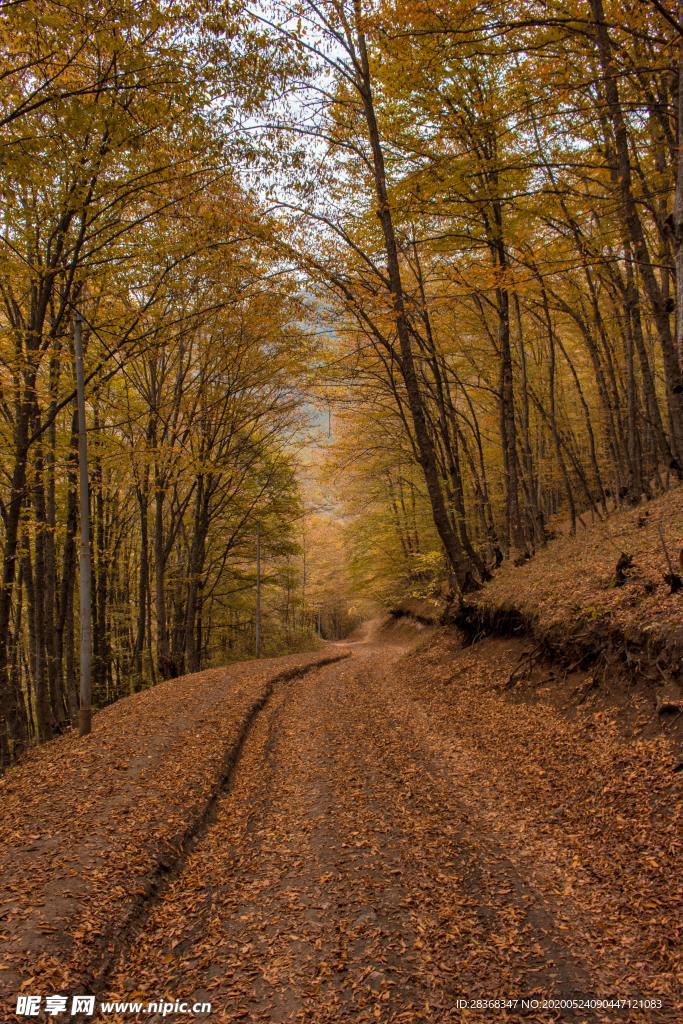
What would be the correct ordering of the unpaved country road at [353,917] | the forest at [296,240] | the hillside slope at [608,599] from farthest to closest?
the forest at [296,240] → the hillside slope at [608,599] → the unpaved country road at [353,917]

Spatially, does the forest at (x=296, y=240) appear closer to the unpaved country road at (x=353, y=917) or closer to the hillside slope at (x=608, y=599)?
the hillside slope at (x=608, y=599)

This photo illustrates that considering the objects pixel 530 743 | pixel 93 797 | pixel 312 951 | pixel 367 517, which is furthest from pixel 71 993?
pixel 367 517

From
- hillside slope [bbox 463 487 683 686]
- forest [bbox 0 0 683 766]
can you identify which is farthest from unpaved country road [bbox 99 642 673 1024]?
forest [bbox 0 0 683 766]

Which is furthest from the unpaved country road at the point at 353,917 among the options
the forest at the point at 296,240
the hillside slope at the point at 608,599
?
the forest at the point at 296,240

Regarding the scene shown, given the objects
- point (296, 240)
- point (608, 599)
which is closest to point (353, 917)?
point (608, 599)

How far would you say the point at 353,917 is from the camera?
3605 mm

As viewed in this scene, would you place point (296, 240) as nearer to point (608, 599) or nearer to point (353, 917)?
point (608, 599)

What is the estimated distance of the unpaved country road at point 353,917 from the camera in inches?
114

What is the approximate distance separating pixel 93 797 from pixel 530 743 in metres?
4.81

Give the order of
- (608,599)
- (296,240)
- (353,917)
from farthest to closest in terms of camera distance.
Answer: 1. (296,240)
2. (608,599)
3. (353,917)

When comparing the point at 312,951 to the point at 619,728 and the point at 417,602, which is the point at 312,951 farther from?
the point at 417,602

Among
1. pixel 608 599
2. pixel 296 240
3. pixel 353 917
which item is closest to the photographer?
pixel 353 917

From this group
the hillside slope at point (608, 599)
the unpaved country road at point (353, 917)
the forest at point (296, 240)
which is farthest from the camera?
the forest at point (296, 240)

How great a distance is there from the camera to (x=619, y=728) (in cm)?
505
